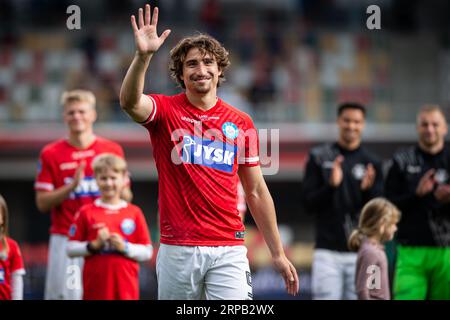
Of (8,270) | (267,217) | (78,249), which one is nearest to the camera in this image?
(267,217)

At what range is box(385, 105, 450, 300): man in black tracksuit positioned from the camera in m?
7.94

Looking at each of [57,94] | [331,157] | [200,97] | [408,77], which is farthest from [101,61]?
[200,97]

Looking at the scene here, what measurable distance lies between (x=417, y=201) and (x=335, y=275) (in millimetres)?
1024

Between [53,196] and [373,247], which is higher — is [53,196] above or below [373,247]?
above

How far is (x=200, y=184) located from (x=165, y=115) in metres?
0.47

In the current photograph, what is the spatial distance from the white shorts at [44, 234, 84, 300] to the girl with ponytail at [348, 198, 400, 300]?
8.40 feet

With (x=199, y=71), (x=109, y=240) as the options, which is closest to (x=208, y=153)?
(x=199, y=71)

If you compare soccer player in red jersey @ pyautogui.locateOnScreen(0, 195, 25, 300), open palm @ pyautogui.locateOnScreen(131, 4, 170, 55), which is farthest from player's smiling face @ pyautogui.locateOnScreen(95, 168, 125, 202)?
open palm @ pyautogui.locateOnScreen(131, 4, 170, 55)

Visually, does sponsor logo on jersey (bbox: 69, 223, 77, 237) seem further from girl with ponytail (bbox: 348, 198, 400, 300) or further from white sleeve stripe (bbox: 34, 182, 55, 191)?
girl with ponytail (bbox: 348, 198, 400, 300)

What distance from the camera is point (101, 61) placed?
68.0ft

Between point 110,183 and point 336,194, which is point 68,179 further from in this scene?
point 336,194

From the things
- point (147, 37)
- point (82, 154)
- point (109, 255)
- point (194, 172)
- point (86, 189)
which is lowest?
point (109, 255)

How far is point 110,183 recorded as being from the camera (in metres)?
7.57

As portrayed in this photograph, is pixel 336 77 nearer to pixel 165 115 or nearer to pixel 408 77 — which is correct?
pixel 408 77
